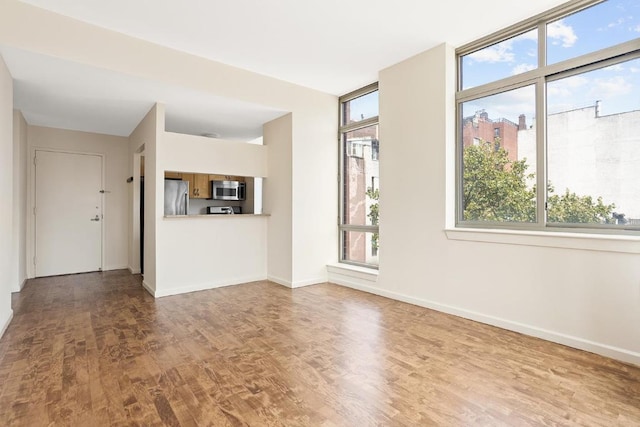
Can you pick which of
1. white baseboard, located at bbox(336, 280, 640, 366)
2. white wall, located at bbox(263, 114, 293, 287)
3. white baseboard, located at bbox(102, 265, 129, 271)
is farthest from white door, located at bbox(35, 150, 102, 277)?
white baseboard, located at bbox(336, 280, 640, 366)

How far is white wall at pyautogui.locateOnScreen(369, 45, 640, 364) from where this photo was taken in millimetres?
2527

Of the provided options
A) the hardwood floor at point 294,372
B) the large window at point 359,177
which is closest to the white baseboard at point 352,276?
the large window at point 359,177

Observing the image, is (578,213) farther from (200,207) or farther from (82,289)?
(200,207)

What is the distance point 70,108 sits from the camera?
4.50m

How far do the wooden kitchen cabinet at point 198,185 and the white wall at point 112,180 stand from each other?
110 cm

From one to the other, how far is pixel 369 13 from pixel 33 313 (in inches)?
180

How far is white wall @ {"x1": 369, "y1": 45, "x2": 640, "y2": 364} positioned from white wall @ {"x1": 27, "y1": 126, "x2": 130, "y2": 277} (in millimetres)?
4803

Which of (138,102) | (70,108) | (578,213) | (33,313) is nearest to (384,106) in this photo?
(578,213)

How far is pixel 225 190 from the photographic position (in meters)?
6.77

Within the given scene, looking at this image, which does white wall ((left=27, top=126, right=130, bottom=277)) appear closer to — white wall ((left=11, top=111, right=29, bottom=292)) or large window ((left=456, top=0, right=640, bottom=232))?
white wall ((left=11, top=111, right=29, bottom=292))

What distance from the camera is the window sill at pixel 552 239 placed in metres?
2.44

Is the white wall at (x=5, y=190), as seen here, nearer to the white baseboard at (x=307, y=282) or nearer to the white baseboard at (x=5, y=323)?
the white baseboard at (x=5, y=323)

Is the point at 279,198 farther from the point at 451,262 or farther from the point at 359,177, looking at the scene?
the point at 451,262

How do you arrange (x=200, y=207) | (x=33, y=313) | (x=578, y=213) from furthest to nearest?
(x=200, y=207) < (x=33, y=313) < (x=578, y=213)
